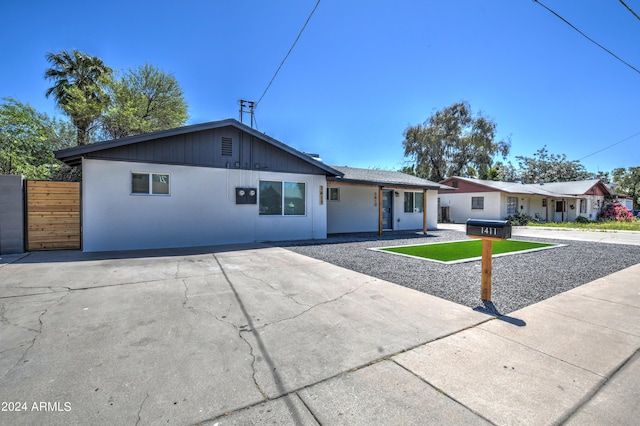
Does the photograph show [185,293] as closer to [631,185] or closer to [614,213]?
[614,213]

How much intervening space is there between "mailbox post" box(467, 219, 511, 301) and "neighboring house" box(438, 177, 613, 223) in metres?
20.0

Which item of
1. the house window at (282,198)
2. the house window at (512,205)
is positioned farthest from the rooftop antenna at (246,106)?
Result: the house window at (512,205)

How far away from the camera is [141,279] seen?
16.8 ft

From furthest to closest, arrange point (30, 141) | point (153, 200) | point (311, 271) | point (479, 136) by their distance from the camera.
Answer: point (479, 136) → point (30, 141) → point (153, 200) → point (311, 271)

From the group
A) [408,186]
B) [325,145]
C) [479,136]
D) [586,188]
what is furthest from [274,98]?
[586,188]

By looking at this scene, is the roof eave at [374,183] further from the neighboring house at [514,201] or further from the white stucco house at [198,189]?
the neighboring house at [514,201]

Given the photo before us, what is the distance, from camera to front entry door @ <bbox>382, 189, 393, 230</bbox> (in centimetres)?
1515

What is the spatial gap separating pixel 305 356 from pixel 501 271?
17.4 ft

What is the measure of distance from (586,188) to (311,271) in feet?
109

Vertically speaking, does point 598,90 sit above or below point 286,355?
above

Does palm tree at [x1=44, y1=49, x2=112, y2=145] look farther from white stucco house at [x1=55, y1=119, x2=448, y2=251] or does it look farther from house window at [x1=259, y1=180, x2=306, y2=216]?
house window at [x1=259, y1=180, x2=306, y2=216]

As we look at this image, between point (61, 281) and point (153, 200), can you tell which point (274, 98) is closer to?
point (153, 200)

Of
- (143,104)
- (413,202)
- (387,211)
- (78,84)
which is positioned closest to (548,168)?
(413,202)

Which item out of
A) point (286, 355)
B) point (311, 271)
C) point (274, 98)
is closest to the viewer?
point (286, 355)
